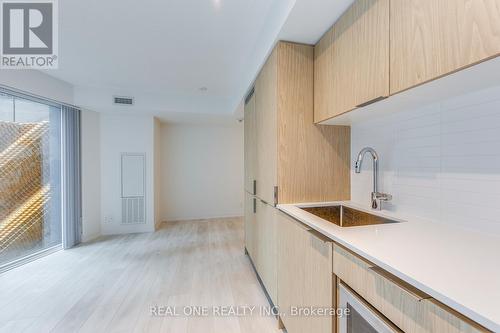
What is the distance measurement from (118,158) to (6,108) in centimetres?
159

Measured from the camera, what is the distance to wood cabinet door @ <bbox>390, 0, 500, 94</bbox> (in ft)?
2.16

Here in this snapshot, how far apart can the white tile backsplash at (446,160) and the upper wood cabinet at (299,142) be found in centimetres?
31

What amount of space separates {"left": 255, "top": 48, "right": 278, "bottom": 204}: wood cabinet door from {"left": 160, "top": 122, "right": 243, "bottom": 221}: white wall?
2.89m

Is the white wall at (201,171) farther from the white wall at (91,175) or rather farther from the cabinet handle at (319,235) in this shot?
the cabinet handle at (319,235)

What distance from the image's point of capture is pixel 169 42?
7.18 feet

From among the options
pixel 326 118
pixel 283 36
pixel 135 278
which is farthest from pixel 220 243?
pixel 283 36

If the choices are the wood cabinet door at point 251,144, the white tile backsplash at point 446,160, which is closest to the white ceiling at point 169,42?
the wood cabinet door at point 251,144

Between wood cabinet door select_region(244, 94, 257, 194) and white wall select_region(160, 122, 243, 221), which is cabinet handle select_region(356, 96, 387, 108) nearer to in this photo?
wood cabinet door select_region(244, 94, 257, 194)

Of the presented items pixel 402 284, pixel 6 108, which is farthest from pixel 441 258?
pixel 6 108

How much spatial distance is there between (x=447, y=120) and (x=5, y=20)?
332 centimetres

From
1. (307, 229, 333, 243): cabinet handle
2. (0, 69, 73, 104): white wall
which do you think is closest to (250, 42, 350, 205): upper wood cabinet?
(307, 229, 333, 243): cabinet handle

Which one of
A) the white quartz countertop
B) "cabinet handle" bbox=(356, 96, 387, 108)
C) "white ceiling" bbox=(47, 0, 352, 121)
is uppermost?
"white ceiling" bbox=(47, 0, 352, 121)

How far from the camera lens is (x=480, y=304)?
0.46 metres

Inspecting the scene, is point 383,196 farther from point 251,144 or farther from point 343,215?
point 251,144
